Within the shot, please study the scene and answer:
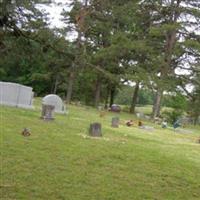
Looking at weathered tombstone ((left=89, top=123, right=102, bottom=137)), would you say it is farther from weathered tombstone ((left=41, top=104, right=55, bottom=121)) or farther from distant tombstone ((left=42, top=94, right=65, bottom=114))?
distant tombstone ((left=42, top=94, right=65, bottom=114))

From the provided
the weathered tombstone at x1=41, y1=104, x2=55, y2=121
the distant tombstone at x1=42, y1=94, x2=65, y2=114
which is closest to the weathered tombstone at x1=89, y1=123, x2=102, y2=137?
the weathered tombstone at x1=41, y1=104, x2=55, y2=121

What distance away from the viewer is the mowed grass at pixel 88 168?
9516mm

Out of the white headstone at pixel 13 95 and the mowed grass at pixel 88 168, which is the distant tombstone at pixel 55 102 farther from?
the mowed grass at pixel 88 168

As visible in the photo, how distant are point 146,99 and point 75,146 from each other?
212ft

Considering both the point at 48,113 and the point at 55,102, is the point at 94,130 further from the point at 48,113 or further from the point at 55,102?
the point at 55,102

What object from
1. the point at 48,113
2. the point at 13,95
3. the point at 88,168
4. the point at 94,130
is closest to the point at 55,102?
the point at 13,95

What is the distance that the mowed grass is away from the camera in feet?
31.2

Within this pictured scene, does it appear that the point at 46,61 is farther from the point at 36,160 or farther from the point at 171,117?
the point at 171,117

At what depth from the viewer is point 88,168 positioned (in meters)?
11.5

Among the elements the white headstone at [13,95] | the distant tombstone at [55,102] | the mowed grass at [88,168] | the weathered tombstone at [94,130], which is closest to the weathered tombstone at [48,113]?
the mowed grass at [88,168]

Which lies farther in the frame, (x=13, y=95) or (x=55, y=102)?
(x=55, y=102)

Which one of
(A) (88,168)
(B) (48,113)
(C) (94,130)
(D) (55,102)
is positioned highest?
(D) (55,102)

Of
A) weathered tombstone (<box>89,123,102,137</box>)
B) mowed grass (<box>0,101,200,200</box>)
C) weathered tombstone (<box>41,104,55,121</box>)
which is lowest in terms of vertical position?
mowed grass (<box>0,101,200,200</box>)

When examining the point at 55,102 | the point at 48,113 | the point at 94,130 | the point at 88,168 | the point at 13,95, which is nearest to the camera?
the point at 88,168
